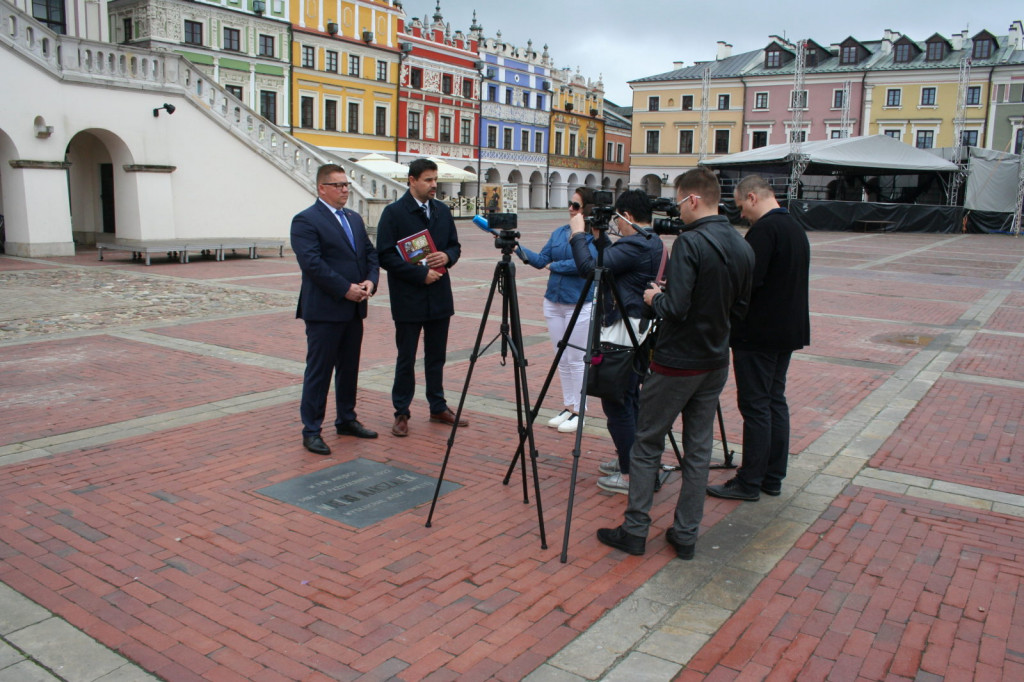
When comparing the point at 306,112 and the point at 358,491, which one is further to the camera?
the point at 306,112

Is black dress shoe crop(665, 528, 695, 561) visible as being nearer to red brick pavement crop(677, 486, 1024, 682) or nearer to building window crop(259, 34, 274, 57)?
red brick pavement crop(677, 486, 1024, 682)

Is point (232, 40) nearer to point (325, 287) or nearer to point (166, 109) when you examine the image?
point (166, 109)

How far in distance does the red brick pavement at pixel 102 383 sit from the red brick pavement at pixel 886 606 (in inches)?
189

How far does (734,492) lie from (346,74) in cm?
4740

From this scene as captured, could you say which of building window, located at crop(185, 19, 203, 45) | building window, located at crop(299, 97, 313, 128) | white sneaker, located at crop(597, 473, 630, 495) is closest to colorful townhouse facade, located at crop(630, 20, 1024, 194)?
building window, located at crop(299, 97, 313, 128)

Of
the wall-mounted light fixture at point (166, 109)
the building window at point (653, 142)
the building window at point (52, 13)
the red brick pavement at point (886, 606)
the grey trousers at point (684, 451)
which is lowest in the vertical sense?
the red brick pavement at point (886, 606)

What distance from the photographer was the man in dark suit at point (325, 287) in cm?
556

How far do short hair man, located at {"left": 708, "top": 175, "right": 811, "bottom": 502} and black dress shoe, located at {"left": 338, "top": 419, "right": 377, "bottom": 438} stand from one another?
102 inches

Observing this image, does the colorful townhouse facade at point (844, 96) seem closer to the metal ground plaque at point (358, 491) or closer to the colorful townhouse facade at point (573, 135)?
the colorful townhouse facade at point (573, 135)

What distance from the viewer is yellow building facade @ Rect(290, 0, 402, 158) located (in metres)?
45.6

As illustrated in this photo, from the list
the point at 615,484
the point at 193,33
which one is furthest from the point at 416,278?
the point at 193,33

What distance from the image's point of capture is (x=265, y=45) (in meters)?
43.5

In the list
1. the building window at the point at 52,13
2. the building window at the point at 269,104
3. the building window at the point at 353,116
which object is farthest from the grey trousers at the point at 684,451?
the building window at the point at 353,116

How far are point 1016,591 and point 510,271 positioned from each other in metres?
2.90
